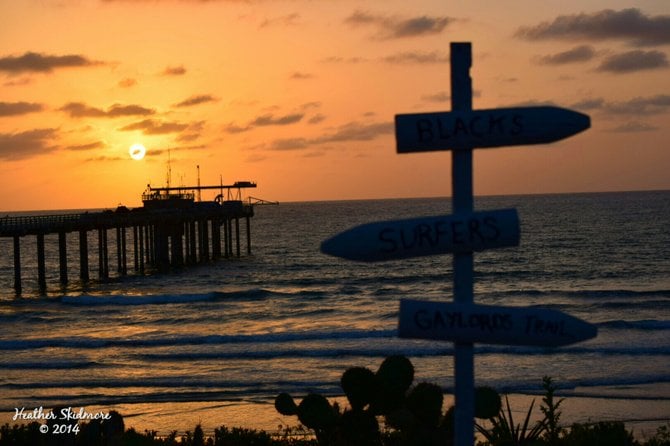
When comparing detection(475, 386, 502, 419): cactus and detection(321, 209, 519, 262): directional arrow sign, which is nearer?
detection(321, 209, 519, 262): directional arrow sign

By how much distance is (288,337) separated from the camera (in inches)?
1129

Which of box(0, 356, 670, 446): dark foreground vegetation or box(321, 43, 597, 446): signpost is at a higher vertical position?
box(321, 43, 597, 446): signpost

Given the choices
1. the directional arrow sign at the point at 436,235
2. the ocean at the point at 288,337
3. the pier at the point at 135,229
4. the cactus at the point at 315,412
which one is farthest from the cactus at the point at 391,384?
the pier at the point at 135,229

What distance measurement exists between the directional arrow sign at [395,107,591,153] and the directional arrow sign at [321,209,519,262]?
15.1 inches

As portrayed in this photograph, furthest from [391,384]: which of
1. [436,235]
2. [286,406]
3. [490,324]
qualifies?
[436,235]

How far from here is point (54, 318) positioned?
3662 centimetres

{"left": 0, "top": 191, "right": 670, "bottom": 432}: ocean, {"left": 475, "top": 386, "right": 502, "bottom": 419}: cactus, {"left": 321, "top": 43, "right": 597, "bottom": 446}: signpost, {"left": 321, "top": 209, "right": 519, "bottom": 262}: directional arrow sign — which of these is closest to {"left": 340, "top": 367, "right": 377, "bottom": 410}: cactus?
{"left": 475, "top": 386, "right": 502, "bottom": 419}: cactus

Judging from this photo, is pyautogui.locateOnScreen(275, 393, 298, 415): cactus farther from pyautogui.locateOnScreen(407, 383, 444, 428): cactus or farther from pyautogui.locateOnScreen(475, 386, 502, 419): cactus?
pyautogui.locateOnScreen(475, 386, 502, 419): cactus

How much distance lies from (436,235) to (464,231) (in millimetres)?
151

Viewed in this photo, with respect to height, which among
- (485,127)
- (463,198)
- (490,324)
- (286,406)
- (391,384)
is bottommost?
(286,406)

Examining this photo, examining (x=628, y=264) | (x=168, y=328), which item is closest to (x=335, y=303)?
(x=168, y=328)

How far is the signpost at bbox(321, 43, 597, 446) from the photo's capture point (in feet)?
14.9

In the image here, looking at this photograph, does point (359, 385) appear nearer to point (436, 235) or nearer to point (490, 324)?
point (490, 324)

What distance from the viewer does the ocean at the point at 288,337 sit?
61.5 ft
